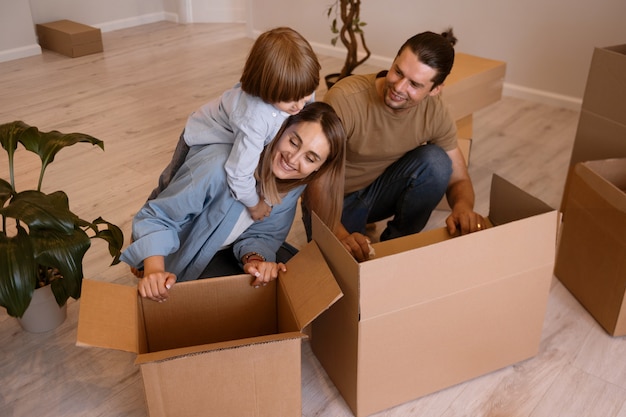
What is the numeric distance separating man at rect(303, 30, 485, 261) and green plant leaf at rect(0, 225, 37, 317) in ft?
2.29

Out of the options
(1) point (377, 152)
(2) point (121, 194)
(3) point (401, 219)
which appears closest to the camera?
(1) point (377, 152)

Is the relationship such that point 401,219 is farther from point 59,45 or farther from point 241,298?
point 59,45

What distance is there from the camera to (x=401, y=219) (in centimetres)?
204

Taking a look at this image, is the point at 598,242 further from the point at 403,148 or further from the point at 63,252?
the point at 63,252

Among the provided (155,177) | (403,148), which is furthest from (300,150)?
(155,177)

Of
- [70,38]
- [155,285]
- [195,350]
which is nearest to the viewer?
[195,350]

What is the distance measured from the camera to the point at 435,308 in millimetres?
1427

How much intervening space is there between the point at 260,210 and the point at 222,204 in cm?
11

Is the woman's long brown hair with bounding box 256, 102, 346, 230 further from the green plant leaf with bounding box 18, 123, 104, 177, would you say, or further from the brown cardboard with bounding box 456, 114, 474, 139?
the brown cardboard with bounding box 456, 114, 474, 139

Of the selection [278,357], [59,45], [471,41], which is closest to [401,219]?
[278,357]

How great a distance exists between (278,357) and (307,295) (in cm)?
16

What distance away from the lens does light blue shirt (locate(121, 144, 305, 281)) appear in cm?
145

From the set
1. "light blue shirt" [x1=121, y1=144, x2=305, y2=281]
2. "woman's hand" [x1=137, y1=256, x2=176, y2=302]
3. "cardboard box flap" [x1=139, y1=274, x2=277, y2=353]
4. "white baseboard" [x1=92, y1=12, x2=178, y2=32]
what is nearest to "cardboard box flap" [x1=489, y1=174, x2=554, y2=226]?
"light blue shirt" [x1=121, y1=144, x2=305, y2=281]

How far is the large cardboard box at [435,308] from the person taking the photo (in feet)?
4.44
